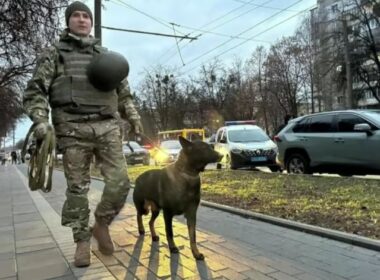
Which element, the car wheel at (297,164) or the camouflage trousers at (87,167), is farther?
the car wheel at (297,164)

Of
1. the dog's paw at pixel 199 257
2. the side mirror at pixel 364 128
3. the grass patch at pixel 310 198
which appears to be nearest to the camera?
the dog's paw at pixel 199 257

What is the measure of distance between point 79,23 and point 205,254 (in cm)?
249

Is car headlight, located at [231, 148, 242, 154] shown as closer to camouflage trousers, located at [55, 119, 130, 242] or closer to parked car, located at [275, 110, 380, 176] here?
parked car, located at [275, 110, 380, 176]

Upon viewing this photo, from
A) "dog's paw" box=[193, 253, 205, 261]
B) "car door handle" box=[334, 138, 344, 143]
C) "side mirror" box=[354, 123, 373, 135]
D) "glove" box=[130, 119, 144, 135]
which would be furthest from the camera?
"car door handle" box=[334, 138, 344, 143]

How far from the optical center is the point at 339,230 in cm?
595

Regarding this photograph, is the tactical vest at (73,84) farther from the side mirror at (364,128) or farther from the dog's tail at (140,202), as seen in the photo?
the side mirror at (364,128)

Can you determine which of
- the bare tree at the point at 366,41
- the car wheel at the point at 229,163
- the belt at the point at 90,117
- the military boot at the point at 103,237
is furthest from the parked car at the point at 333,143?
the bare tree at the point at 366,41

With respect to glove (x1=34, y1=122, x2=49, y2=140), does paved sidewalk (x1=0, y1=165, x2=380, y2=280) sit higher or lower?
lower

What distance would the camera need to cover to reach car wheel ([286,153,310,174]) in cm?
1363

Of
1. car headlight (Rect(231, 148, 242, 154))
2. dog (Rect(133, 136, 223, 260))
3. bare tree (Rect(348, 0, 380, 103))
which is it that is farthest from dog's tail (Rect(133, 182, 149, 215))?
bare tree (Rect(348, 0, 380, 103))

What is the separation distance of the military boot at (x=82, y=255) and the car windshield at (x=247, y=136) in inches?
542

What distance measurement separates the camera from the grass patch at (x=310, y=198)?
6.48 metres

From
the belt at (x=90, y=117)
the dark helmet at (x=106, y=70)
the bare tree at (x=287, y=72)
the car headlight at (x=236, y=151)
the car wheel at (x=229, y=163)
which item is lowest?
the car wheel at (x=229, y=163)

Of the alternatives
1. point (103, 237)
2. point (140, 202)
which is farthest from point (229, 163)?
point (103, 237)
